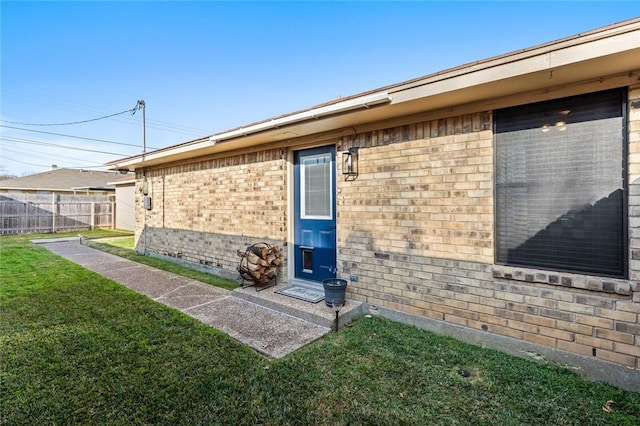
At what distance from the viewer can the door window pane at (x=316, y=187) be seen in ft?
16.4

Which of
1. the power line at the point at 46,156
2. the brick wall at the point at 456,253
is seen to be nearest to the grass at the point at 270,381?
the brick wall at the point at 456,253

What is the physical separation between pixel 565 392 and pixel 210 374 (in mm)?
3022

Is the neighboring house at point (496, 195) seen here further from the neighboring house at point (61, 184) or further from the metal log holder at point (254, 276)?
the neighboring house at point (61, 184)

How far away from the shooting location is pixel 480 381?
2656mm

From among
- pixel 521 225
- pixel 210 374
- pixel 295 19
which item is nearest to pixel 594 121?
pixel 521 225

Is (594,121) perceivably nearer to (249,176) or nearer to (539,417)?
(539,417)

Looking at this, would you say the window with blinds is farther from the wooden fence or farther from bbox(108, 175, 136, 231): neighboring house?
the wooden fence

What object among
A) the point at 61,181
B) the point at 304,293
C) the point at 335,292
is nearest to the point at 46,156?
the point at 61,181

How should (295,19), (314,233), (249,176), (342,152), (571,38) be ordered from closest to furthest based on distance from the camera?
(571,38) < (342,152) < (314,233) < (249,176) < (295,19)

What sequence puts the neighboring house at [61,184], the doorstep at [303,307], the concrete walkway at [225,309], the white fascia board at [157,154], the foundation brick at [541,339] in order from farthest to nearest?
the neighboring house at [61,184] < the white fascia board at [157,154] < the doorstep at [303,307] < the concrete walkway at [225,309] < the foundation brick at [541,339]

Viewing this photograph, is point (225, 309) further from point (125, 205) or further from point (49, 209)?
point (49, 209)

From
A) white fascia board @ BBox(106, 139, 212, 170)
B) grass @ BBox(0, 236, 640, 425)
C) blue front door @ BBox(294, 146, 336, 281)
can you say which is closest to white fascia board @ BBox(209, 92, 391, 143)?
blue front door @ BBox(294, 146, 336, 281)

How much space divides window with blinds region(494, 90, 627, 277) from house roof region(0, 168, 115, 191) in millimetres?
21488

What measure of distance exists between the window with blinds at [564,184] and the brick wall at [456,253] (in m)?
0.12
